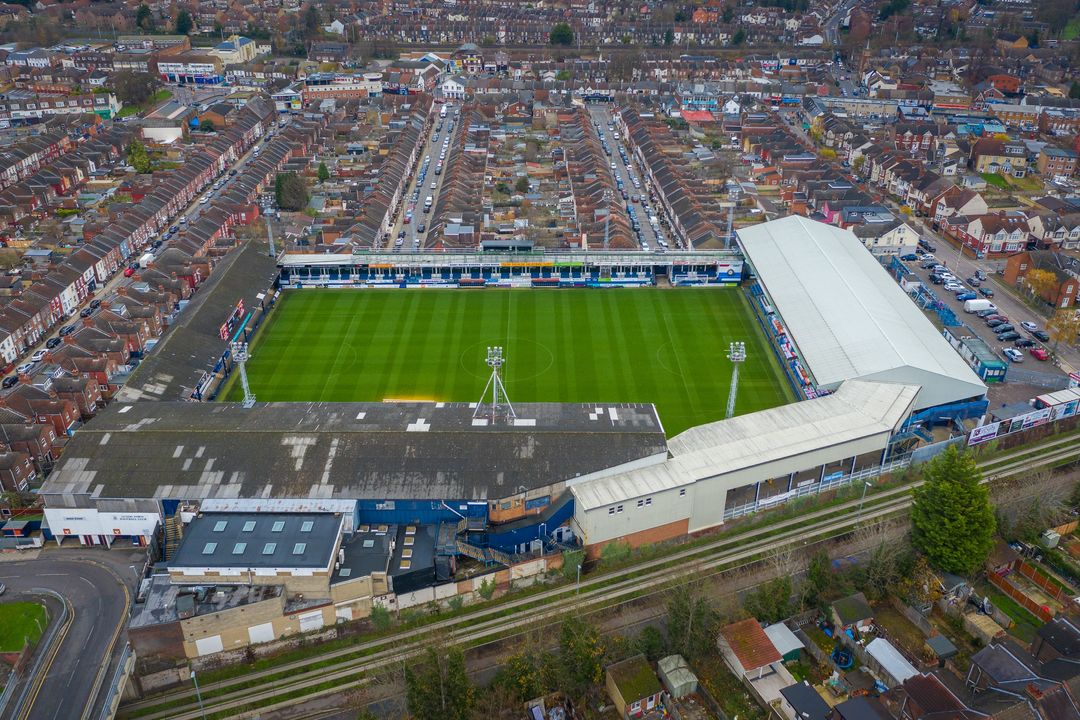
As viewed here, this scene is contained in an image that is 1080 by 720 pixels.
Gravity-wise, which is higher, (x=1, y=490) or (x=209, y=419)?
(x=209, y=419)

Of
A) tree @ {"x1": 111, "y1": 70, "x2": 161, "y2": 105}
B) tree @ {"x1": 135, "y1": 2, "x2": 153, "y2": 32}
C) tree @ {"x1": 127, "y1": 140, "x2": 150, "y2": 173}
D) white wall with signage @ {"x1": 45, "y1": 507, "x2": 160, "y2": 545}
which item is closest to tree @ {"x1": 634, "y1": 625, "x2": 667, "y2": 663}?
white wall with signage @ {"x1": 45, "y1": 507, "x2": 160, "y2": 545}

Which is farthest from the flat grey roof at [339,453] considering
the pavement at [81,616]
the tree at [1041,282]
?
the tree at [1041,282]

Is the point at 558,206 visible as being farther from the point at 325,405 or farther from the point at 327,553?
the point at 327,553

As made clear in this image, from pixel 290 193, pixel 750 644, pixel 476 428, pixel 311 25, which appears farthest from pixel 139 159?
pixel 750 644

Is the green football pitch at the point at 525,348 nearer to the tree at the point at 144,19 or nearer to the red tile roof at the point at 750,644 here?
the red tile roof at the point at 750,644

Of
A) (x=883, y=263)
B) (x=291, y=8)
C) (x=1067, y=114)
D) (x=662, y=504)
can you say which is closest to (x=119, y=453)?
(x=662, y=504)

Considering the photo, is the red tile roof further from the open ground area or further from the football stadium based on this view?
the open ground area
